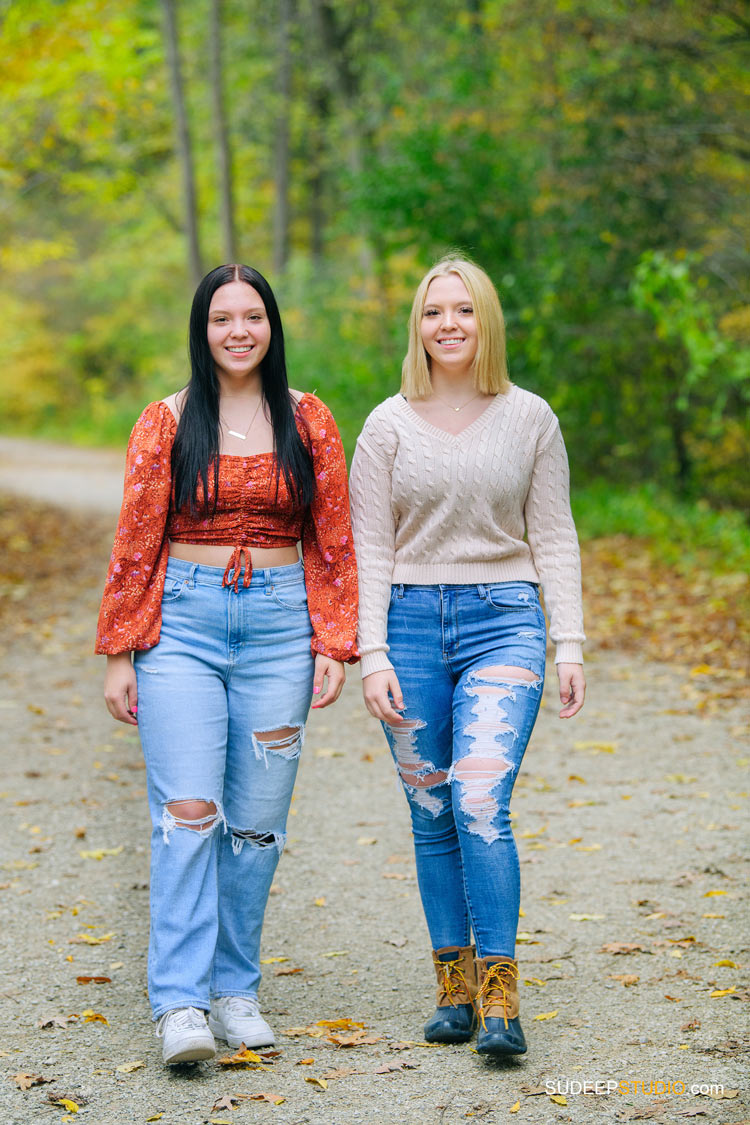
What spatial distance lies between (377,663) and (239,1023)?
1047 millimetres

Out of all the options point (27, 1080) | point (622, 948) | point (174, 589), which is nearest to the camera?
point (27, 1080)

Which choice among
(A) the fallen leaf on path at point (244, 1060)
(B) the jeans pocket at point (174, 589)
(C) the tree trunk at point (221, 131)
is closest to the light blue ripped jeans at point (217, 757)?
(B) the jeans pocket at point (174, 589)

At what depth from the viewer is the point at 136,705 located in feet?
11.2

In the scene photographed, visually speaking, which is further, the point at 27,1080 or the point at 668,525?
the point at 668,525

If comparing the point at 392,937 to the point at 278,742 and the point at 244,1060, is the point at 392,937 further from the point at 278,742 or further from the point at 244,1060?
the point at 278,742

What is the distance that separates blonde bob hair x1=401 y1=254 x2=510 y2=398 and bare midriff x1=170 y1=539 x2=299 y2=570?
0.58 m

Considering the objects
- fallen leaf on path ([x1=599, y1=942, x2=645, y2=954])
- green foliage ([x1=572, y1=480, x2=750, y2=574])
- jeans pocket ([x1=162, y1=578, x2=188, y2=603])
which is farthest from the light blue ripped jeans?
green foliage ([x1=572, y1=480, x2=750, y2=574])

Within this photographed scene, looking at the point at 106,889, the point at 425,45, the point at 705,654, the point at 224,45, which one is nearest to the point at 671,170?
the point at 705,654

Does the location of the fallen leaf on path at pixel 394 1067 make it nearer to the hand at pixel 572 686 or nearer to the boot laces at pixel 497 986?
the boot laces at pixel 497 986

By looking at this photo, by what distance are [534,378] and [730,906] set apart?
32.5 ft

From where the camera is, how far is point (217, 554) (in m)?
3.41

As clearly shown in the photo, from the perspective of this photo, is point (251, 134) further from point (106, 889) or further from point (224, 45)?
point (106, 889)

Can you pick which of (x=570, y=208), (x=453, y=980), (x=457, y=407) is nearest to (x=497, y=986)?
(x=453, y=980)

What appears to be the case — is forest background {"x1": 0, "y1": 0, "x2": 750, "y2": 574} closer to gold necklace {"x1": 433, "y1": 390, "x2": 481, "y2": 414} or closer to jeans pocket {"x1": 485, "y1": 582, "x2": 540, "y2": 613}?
gold necklace {"x1": 433, "y1": 390, "x2": 481, "y2": 414}
